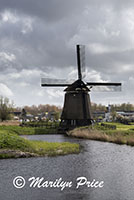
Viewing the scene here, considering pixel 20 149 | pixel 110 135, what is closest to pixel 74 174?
pixel 20 149

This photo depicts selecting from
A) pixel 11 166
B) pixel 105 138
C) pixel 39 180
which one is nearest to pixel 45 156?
pixel 11 166

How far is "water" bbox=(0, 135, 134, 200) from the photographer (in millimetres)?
9430

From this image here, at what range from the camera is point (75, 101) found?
122 ft

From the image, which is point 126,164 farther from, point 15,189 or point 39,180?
point 15,189

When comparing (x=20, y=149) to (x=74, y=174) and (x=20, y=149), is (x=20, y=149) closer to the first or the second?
(x=20, y=149)

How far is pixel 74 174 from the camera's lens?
12.3 m

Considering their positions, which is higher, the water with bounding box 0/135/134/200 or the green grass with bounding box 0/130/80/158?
the green grass with bounding box 0/130/80/158

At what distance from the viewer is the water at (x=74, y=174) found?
371 inches

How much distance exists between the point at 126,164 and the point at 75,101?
74.9 feet

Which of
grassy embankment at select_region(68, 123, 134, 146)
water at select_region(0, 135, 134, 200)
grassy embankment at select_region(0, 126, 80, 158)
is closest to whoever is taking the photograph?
water at select_region(0, 135, 134, 200)

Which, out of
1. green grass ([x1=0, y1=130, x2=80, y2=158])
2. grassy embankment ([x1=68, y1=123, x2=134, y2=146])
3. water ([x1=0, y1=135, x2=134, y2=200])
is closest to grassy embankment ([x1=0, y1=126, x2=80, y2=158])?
green grass ([x1=0, y1=130, x2=80, y2=158])

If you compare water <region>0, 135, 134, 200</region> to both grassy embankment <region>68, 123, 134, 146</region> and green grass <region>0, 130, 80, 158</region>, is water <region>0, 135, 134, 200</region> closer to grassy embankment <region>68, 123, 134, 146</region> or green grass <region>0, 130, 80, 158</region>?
green grass <region>0, 130, 80, 158</region>

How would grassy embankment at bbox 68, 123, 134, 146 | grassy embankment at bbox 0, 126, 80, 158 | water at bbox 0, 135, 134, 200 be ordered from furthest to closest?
grassy embankment at bbox 68, 123, 134, 146 < grassy embankment at bbox 0, 126, 80, 158 < water at bbox 0, 135, 134, 200

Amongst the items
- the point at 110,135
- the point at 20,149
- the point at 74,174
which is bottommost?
the point at 74,174
